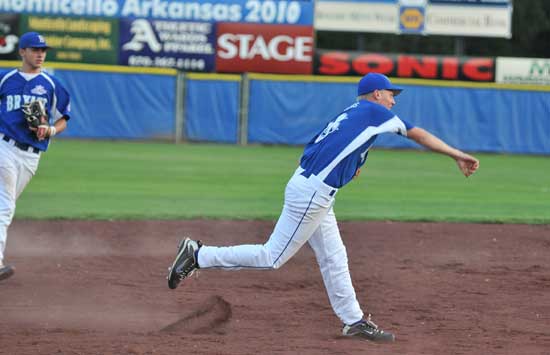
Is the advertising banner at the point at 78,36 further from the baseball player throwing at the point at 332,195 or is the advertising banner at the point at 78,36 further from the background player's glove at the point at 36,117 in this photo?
Result: the baseball player throwing at the point at 332,195

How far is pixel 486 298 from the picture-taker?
790 centimetres

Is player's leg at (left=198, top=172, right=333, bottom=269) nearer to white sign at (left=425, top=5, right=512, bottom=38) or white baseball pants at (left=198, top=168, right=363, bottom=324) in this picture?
white baseball pants at (left=198, top=168, right=363, bottom=324)

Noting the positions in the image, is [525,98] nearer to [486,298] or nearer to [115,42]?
[115,42]

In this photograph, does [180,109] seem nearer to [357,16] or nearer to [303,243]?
[357,16]

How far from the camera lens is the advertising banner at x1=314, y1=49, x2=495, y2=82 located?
28.9 m

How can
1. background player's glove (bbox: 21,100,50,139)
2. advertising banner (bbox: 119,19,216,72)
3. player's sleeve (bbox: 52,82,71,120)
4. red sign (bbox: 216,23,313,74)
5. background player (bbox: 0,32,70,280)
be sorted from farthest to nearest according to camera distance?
1. red sign (bbox: 216,23,313,74)
2. advertising banner (bbox: 119,19,216,72)
3. player's sleeve (bbox: 52,82,71,120)
4. background player (bbox: 0,32,70,280)
5. background player's glove (bbox: 21,100,50,139)

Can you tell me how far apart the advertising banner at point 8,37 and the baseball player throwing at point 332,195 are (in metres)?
22.9

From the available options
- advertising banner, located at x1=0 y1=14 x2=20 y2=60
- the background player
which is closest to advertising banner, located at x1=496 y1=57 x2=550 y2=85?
advertising banner, located at x1=0 y1=14 x2=20 y2=60

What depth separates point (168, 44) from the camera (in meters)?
28.8

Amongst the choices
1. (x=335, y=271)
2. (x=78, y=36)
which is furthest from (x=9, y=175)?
(x=78, y=36)

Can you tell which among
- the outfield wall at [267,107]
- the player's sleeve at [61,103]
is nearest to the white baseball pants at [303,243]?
the player's sleeve at [61,103]

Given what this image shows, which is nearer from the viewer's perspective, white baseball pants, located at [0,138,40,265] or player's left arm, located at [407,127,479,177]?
player's left arm, located at [407,127,479,177]

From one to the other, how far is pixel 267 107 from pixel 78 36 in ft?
19.8

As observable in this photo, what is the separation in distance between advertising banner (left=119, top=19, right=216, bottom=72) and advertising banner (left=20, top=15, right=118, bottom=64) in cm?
39
